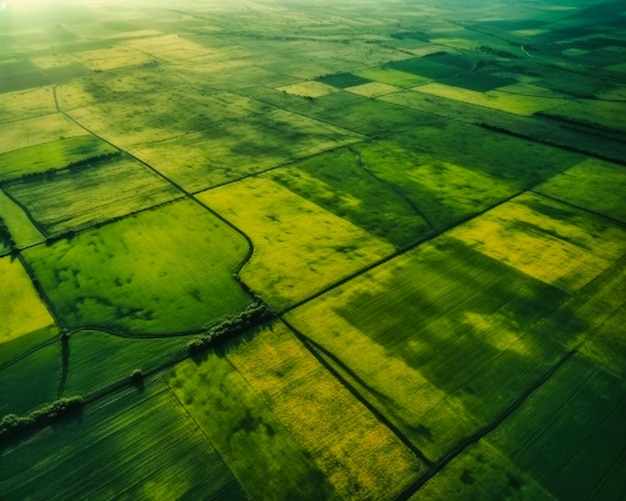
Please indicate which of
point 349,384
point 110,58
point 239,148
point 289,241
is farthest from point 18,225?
point 110,58

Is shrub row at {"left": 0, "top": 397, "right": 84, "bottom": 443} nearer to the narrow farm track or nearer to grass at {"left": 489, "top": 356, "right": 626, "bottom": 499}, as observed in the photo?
the narrow farm track

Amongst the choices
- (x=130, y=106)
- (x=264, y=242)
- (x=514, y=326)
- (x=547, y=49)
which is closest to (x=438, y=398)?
(x=514, y=326)

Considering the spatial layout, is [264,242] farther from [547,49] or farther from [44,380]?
[547,49]

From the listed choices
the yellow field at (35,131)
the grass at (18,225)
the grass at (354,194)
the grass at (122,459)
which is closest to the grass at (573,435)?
the grass at (122,459)

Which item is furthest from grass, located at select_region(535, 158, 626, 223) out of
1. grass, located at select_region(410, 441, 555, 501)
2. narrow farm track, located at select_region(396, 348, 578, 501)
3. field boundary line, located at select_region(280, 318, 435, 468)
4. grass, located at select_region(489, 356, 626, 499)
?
field boundary line, located at select_region(280, 318, 435, 468)

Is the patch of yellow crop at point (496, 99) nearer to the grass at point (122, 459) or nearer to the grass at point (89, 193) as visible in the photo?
the grass at point (89, 193)

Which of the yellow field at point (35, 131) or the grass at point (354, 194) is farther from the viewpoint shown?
the yellow field at point (35, 131)

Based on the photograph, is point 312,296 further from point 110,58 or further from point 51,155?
point 110,58
